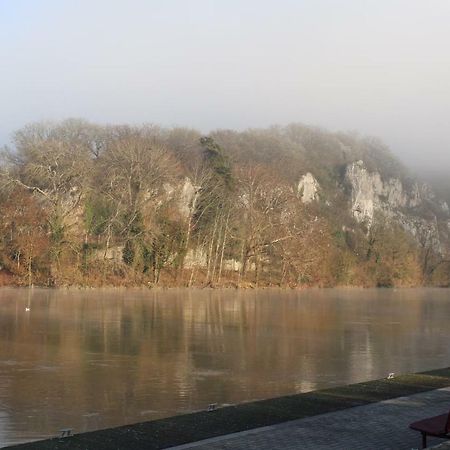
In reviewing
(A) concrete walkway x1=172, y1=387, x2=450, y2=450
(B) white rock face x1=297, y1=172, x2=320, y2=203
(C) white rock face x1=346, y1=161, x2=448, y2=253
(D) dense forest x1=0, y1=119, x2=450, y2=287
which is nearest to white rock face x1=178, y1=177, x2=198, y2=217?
(D) dense forest x1=0, y1=119, x2=450, y2=287

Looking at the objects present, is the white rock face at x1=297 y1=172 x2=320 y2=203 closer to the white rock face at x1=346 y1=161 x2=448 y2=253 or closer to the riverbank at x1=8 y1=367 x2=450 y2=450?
the white rock face at x1=346 y1=161 x2=448 y2=253

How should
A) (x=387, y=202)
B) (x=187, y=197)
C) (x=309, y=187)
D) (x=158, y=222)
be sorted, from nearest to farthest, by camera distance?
(x=158, y=222) → (x=187, y=197) → (x=309, y=187) → (x=387, y=202)

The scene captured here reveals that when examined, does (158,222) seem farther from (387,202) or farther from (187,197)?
(387,202)

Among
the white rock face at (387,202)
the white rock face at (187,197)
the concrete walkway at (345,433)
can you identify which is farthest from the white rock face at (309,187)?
the concrete walkway at (345,433)

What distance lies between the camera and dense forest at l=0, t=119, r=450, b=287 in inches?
2056

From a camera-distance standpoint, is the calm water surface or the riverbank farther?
the calm water surface

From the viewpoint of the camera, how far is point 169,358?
15711 millimetres

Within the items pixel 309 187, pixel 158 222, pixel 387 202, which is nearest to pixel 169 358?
pixel 158 222

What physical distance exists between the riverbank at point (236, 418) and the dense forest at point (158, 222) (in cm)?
4143

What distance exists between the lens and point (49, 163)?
53562 mm

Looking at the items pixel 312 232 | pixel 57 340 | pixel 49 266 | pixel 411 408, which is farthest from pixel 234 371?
pixel 312 232

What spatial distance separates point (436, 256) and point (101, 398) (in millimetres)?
97037

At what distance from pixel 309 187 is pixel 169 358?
98753 mm

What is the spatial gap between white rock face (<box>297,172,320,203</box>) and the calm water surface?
80.3m
